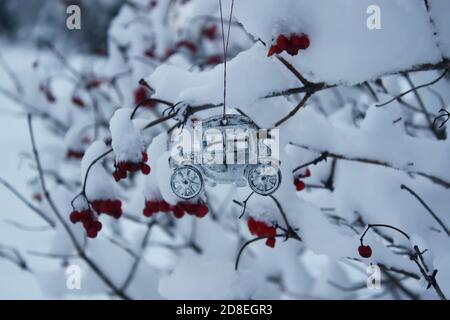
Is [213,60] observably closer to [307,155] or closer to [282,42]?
[307,155]

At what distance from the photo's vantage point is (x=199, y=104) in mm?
1477

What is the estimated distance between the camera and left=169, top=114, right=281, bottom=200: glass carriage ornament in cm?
138

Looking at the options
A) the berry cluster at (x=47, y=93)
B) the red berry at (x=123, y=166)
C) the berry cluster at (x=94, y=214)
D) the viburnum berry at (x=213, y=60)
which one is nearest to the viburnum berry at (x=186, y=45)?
the viburnum berry at (x=213, y=60)

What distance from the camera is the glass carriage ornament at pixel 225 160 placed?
4.53 ft

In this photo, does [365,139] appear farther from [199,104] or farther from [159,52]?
[159,52]

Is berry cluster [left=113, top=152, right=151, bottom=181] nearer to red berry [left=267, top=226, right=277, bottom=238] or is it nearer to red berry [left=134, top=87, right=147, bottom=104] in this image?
red berry [left=267, top=226, right=277, bottom=238]

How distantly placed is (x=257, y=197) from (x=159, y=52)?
2.12 metres

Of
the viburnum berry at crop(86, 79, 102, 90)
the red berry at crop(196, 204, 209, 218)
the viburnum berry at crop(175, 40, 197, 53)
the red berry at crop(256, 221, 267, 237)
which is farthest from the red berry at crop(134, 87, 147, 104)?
the red berry at crop(256, 221, 267, 237)

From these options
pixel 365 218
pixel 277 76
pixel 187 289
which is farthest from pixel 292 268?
pixel 277 76

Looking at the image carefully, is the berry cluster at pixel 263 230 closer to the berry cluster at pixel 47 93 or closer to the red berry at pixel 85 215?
the red berry at pixel 85 215

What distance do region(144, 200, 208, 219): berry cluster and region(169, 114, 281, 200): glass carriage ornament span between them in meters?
0.13

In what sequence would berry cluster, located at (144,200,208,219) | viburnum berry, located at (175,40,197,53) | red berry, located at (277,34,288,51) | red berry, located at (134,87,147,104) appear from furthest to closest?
1. viburnum berry, located at (175,40,197,53)
2. red berry, located at (134,87,147,104)
3. berry cluster, located at (144,200,208,219)
4. red berry, located at (277,34,288,51)

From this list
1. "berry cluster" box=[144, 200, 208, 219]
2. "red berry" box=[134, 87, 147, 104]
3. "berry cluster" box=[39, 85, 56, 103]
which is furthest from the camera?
"berry cluster" box=[39, 85, 56, 103]

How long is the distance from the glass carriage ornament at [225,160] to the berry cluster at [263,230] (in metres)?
0.17
